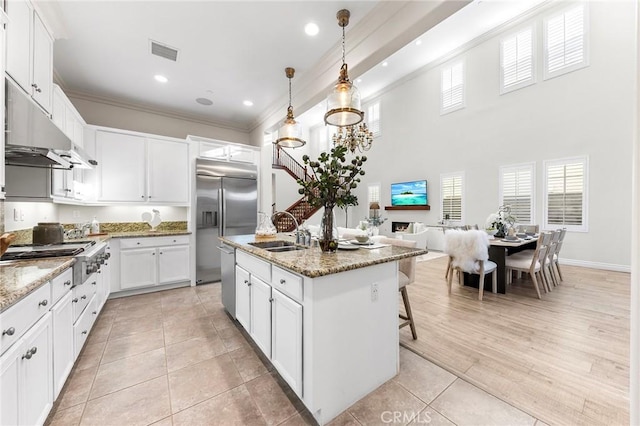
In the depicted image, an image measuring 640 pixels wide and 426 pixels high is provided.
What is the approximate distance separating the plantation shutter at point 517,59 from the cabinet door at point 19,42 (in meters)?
8.11

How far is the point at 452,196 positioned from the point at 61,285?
25.8 feet

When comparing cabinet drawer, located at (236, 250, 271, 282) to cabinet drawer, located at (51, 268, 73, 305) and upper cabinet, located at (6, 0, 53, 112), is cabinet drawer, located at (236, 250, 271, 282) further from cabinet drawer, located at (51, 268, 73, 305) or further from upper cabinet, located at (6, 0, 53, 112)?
upper cabinet, located at (6, 0, 53, 112)

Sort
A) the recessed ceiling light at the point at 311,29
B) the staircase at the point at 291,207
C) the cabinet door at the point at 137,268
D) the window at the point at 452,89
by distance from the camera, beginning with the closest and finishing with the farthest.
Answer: the recessed ceiling light at the point at 311,29 < the cabinet door at the point at 137,268 < the window at the point at 452,89 < the staircase at the point at 291,207

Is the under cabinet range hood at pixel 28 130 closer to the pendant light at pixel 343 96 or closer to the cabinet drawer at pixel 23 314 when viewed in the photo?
the cabinet drawer at pixel 23 314

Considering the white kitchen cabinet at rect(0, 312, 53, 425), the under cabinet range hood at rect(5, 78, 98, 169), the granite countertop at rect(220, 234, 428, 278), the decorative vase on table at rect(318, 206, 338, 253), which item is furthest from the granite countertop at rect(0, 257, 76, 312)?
the decorative vase on table at rect(318, 206, 338, 253)

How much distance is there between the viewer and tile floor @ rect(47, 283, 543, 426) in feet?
5.15

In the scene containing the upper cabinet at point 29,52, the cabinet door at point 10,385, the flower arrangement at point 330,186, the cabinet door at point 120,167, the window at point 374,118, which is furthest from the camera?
the window at point 374,118

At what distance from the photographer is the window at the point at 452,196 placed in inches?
274

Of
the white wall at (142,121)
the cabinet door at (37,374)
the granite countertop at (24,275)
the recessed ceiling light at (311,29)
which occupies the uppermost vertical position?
the recessed ceiling light at (311,29)

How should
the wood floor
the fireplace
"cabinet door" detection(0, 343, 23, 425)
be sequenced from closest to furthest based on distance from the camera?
1. "cabinet door" detection(0, 343, 23, 425)
2. the wood floor
3. the fireplace

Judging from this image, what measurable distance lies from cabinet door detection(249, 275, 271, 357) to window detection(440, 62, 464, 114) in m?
7.41

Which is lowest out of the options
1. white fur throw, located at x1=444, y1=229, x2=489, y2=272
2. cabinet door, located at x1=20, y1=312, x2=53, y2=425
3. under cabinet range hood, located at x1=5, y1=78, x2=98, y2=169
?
cabinet door, located at x1=20, y1=312, x2=53, y2=425

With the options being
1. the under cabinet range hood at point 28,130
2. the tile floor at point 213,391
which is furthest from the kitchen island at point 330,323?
the under cabinet range hood at point 28,130

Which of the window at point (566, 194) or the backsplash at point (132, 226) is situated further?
the window at point (566, 194)
